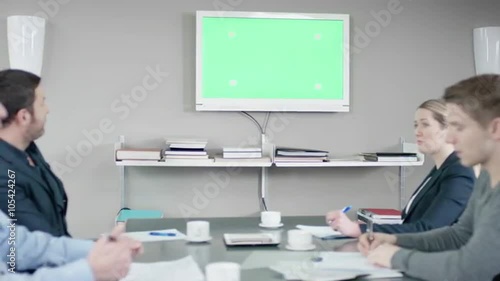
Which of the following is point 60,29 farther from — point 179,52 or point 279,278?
point 279,278

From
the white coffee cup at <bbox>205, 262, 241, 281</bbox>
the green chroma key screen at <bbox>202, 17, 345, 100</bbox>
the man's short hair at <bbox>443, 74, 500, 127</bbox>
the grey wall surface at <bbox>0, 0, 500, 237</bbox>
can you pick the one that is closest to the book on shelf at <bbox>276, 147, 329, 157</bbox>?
the grey wall surface at <bbox>0, 0, 500, 237</bbox>

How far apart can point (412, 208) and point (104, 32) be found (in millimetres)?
2386

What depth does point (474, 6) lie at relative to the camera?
12.7ft

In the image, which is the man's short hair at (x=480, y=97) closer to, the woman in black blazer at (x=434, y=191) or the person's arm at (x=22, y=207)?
the woman in black blazer at (x=434, y=191)

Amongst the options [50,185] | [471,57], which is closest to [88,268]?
[50,185]

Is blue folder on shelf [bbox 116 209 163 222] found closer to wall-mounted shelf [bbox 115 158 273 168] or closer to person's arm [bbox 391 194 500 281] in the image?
wall-mounted shelf [bbox 115 158 273 168]

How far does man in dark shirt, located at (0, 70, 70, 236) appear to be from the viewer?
1579mm

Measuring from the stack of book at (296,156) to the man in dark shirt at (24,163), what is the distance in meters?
1.78

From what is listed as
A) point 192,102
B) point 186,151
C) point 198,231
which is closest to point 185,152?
point 186,151

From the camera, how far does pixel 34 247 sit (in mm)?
1487

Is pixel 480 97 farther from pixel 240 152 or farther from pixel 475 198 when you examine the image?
pixel 240 152

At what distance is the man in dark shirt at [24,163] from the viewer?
1.58 metres

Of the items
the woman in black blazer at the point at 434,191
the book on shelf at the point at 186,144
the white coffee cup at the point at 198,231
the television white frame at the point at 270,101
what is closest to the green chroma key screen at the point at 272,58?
the television white frame at the point at 270,101

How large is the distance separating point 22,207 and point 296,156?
209cm
